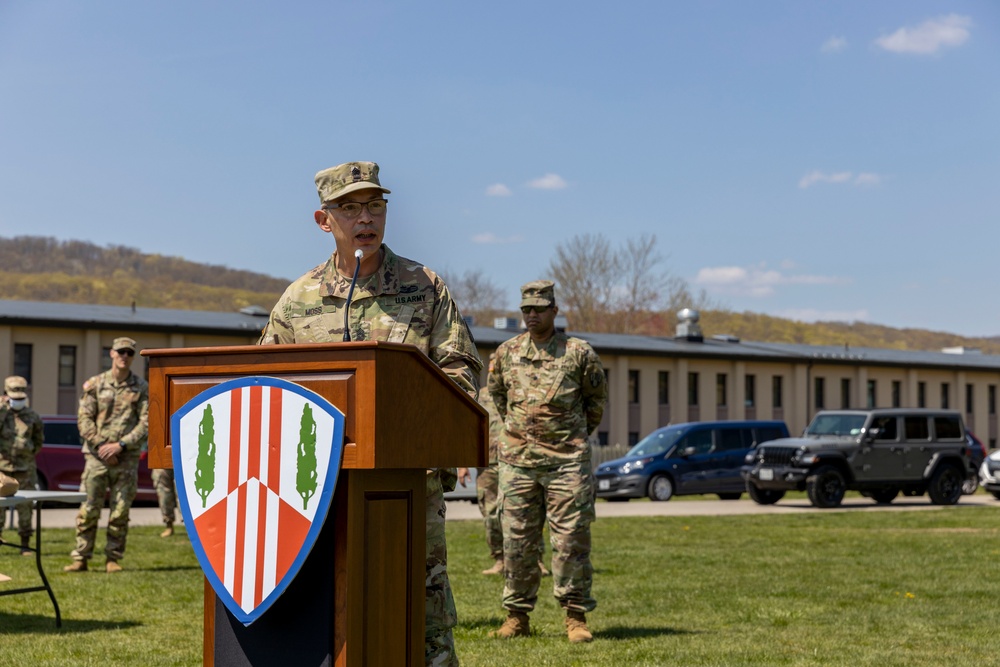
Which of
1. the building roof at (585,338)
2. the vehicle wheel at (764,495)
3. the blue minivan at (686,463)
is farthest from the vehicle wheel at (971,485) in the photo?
the building roof at (585,338)

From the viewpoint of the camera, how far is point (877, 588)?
11.7 metres

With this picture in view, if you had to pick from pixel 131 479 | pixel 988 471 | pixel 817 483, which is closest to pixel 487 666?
pixel 131 479

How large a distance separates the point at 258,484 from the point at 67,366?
3902 centimetres

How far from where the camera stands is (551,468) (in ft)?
27.5

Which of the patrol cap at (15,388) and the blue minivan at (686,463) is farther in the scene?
the blue minivan at (686,463)

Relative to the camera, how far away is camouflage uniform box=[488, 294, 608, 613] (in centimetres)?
829

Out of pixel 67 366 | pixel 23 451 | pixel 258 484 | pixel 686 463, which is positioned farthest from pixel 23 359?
pixel 258 484

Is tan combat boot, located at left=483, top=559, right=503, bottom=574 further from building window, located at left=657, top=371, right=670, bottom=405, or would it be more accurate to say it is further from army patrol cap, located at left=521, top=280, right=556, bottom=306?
building window, located at left=657, top=371, right=670, bottom=405

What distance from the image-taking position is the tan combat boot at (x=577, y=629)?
827cm

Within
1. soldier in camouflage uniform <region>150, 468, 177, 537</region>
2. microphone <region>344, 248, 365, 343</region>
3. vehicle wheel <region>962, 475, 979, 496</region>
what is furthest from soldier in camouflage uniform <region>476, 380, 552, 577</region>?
vehicle wheel <region>962, 475, 979, 496</region>

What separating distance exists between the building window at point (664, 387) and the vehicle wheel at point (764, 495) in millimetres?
26959

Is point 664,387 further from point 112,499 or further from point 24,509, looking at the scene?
point 112,499

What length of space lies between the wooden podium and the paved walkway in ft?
56.0

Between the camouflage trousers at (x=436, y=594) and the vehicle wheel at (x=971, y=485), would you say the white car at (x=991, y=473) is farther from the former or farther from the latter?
the camouflage trousers at (x=436, y=594)
